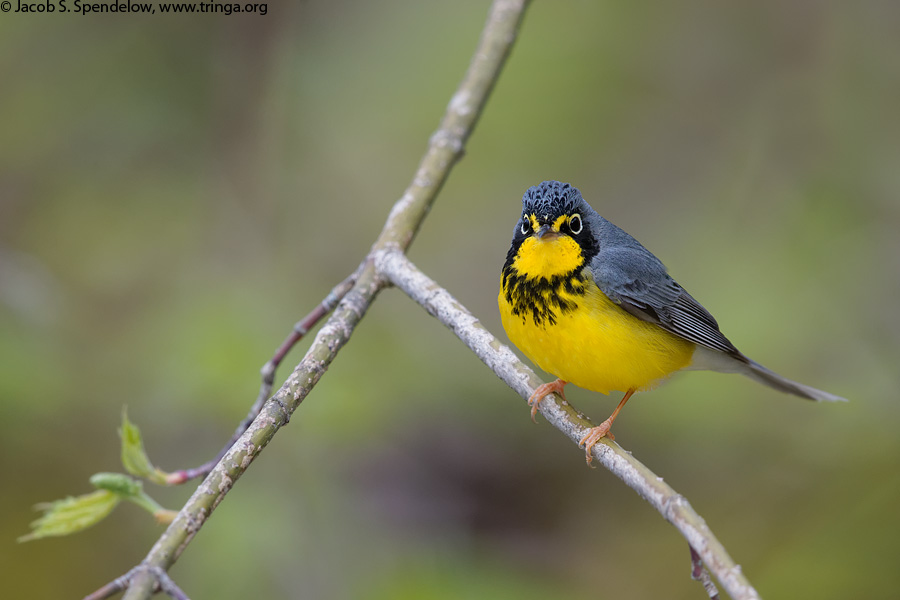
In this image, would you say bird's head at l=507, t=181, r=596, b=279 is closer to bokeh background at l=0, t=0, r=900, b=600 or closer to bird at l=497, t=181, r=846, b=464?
bird at l=497, t=181, r=846, b=464

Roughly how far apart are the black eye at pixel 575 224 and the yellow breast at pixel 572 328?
4.3 inches

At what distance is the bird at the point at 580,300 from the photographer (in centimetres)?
341

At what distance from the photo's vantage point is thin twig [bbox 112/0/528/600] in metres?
2.03

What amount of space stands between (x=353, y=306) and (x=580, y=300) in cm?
105

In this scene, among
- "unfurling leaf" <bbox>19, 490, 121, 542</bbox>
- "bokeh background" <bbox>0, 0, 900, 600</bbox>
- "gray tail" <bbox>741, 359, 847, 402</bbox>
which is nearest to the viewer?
"unfurling leaf" <bbox>19, 490, 121, 542</bbox>

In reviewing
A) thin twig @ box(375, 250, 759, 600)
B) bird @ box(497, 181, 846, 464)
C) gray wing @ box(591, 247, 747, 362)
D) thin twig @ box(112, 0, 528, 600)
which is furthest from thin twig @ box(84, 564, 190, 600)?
gray wing @ box(591, 247, 747, 362)

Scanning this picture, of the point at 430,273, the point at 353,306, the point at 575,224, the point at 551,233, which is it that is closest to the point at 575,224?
the point at 575,224

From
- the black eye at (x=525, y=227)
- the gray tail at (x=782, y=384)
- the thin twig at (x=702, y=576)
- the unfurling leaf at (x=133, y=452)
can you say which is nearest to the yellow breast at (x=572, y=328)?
the black eye at (x=525, y=227)

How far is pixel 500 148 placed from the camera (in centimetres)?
713

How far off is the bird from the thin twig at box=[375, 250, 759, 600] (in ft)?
1.44

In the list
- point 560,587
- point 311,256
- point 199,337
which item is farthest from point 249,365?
point 560,587

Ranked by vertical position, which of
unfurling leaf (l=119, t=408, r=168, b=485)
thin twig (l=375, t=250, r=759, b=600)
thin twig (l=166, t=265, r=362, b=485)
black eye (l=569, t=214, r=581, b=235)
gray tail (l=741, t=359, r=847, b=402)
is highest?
black eye (l=569, t=214, r=581, b=235)

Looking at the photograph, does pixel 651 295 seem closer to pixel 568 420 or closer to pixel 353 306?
pixel 568 420

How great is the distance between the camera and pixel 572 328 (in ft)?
11.2
